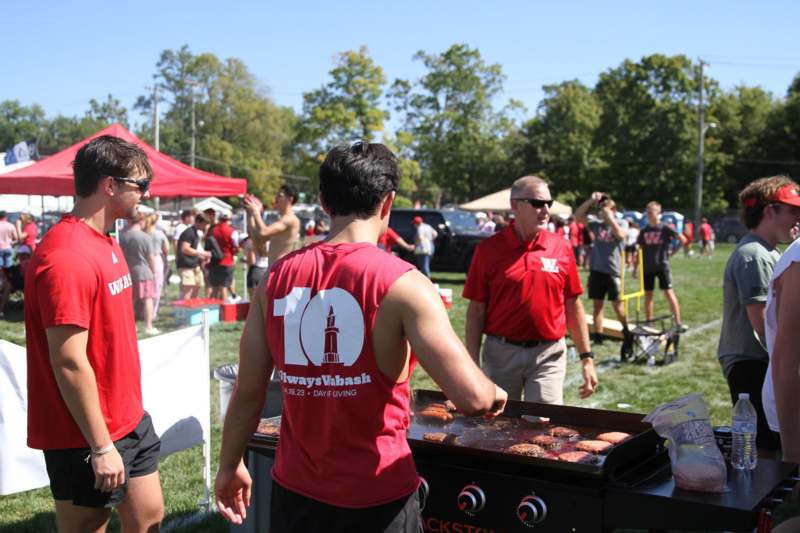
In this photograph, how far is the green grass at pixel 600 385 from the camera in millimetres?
4664

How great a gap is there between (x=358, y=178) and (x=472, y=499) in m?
1.36

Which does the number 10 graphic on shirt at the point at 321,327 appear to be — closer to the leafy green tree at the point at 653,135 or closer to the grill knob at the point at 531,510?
the grill knob at the point at 531,510

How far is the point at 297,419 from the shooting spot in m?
2.14

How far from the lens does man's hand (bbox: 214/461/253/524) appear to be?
2.37 metres

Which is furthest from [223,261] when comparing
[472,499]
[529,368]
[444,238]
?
[472,499]

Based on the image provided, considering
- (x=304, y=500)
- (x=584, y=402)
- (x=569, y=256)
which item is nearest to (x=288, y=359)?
(x=304, y=500)

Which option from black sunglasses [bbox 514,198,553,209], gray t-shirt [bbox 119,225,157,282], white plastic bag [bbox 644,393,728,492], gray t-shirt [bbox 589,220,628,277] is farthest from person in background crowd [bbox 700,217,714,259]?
white plastic bag [bbox 644,393,728,492]

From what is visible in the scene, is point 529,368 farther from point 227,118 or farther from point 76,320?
point 227,118

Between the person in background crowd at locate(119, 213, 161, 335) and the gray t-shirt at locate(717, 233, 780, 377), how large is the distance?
871 cm

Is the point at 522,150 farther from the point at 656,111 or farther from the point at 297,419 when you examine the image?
the point at 297,419

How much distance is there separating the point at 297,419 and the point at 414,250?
50.9 feet

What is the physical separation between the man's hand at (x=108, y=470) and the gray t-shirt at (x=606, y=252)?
854 cm

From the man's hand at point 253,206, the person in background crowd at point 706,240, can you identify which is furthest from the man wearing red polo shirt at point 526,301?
the person in background crowd at point 706,240

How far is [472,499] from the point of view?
2770 millimetres
